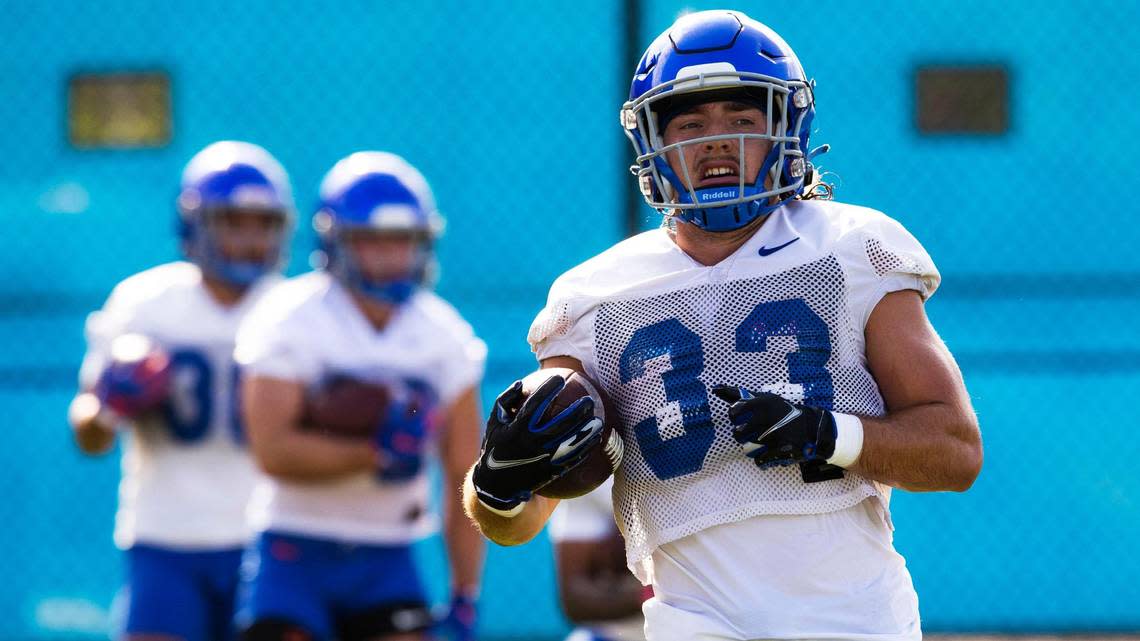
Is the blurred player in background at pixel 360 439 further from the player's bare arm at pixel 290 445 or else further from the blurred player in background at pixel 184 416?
the blurred player in background at pixel 184 416

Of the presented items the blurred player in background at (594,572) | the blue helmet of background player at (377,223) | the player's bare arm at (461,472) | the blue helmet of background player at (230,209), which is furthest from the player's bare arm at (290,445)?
the blue helmet of background player at (230,209)

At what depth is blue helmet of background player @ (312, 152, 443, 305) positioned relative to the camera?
460 centimetres

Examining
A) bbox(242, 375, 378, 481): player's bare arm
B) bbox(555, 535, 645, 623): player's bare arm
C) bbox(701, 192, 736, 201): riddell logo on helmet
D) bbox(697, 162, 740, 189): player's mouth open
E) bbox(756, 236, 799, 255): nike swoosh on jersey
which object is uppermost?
bbox(697, 162, 740, 189): player's mouth open

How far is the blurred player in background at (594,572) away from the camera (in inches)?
159

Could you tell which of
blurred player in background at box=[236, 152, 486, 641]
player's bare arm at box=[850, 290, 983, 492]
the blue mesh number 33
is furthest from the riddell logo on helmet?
blurred player in background at box=[236, 152, 486, 641]

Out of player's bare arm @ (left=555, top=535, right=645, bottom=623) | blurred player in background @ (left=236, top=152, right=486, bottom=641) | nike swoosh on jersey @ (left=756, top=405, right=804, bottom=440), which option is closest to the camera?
nike swoosh on jersey @ (left=756, top=405, right=804, bottom=440)

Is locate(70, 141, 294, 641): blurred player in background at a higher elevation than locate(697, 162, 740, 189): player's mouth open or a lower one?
lower

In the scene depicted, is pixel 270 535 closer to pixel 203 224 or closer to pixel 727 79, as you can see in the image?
pixel 203 224

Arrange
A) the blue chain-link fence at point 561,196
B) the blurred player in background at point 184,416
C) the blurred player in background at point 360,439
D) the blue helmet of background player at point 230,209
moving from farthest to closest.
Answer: the blue chain-link fence at point 561,196
the blue helmet of background player at point 230,209
the blurred player in background at point 184,416
the blurred player in background at point 360,439

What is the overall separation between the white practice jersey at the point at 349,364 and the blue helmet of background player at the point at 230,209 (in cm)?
50

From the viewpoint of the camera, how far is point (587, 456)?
7.82 ft

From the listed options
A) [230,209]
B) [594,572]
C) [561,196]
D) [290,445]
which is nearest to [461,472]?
[290,445]

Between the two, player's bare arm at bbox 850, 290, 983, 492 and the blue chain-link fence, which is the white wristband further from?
the blue chain-link fence

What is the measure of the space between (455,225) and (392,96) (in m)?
0.56
